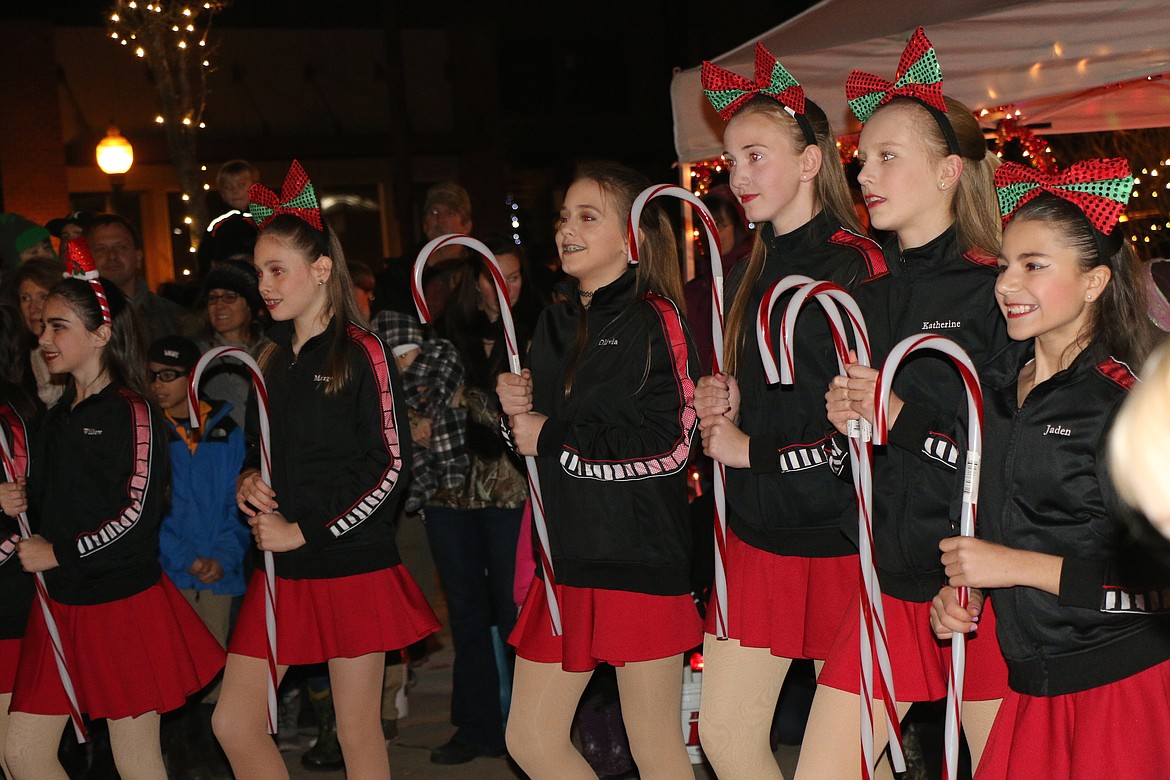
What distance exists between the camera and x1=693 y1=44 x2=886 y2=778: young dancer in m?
3.75

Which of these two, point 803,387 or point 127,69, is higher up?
point 127,69

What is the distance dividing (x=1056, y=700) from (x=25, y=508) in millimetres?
3705

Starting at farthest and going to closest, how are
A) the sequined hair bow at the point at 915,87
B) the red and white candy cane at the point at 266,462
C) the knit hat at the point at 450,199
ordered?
the knit hat at the point at 450,199
the red and white candy cane at the point at 266,462
the sequined hair bow at the point at 915,87

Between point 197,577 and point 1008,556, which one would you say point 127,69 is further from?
point 1008,556

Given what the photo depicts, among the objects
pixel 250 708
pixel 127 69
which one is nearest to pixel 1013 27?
pixel 250 708

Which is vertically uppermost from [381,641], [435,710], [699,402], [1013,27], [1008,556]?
[1013,27]

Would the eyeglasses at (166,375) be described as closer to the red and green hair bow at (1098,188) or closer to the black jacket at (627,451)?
the black jacket at (627,451)

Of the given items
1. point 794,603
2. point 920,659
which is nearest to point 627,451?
point 794,603

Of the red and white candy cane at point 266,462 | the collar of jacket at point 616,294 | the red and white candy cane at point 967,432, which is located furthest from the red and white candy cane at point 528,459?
the red and white candy cane at point 967,432

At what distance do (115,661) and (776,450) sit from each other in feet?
8.38

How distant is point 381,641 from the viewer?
4344mm

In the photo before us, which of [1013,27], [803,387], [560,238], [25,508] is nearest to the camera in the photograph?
[803,387]

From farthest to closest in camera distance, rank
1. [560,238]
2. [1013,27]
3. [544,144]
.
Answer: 1. [544,144]
2. [1013,27]
3. [560,238]

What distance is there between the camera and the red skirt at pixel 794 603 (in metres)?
3.75
